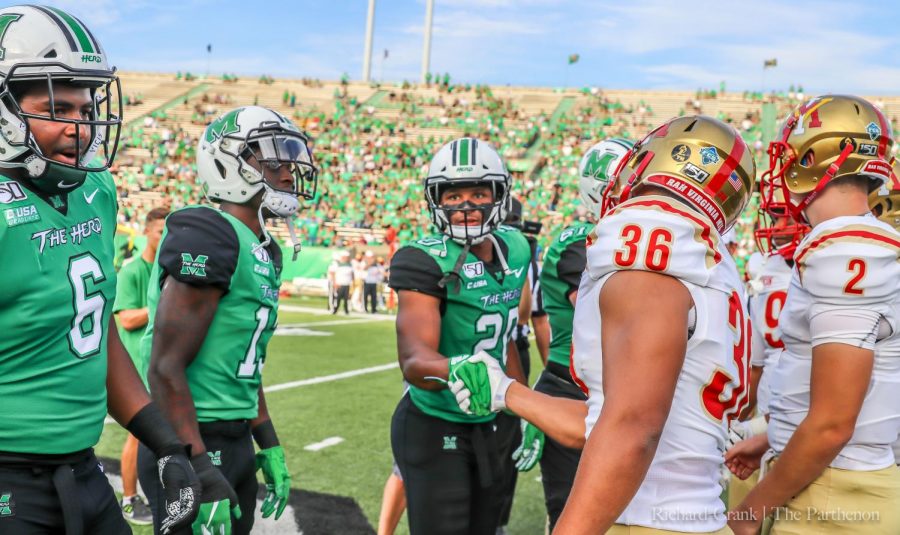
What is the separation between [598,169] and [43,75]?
104 inches

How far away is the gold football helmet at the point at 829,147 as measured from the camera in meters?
2.46

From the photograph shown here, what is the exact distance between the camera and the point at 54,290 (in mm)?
2043

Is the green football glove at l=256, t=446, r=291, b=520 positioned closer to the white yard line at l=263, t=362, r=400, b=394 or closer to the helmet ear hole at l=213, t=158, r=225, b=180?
the helmet ear hole at l=213, t=158, r=225, b=180

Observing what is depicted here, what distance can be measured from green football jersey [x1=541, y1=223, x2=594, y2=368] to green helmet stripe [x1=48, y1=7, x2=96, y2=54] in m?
2.14

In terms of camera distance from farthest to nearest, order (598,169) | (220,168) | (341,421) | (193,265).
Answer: (341,421) < (598,169) < (220,168) < (193,265)

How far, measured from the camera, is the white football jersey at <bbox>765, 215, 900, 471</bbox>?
212 centimetres

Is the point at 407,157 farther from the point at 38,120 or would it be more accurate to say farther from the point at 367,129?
the point at 38,120

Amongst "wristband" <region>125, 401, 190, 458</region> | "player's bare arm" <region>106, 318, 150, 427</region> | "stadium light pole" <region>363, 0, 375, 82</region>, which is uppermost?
"stadium light pole" <region>363, 0, 375, 82</region>

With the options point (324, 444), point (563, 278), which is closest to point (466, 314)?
point (563, 278)

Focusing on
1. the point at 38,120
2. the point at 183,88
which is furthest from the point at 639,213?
the point at 183,88

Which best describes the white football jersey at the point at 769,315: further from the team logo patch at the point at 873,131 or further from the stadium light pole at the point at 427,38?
the stadium light pole at the point at 427,38

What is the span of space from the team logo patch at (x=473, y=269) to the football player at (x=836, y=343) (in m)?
1.28

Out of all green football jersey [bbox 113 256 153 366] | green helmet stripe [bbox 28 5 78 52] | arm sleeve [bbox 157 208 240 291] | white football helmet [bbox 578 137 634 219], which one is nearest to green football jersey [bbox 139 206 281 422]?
arm sleeve [bbox 157 208 240 291]

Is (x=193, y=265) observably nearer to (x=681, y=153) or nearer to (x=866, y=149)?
(x=681, y=153)
